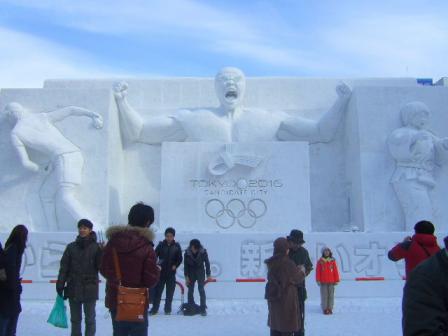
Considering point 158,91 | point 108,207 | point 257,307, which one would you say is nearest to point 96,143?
point 108,207

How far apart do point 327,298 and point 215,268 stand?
2.27 meters

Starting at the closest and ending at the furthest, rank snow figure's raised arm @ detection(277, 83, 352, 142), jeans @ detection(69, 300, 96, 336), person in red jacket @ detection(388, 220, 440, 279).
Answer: person in red jacket @ detection(388, 220, 440, 279) → jeans @ detection(69, 300, 96, 336) → snow figure's raised arm @ detection(277, 83, 352, 142)

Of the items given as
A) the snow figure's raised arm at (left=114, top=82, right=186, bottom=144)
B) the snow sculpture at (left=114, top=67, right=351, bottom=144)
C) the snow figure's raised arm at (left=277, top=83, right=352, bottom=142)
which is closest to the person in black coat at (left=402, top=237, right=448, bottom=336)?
the snow sculpture at (left=114, top=67, right=351, bottom=144)

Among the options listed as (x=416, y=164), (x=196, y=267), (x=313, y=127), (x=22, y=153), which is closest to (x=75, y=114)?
(x=22, y=153)

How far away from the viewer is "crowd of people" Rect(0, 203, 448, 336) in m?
1.74

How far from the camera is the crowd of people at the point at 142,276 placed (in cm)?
174

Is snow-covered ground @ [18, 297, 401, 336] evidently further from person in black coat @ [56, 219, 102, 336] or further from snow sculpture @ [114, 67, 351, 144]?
snow sculpture @ [114, 67, 351, 144]

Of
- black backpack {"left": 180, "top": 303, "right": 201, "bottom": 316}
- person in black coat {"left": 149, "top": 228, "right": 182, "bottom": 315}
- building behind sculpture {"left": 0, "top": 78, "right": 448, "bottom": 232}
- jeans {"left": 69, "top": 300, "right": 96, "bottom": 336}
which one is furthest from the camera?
building behind sculpture {"left": 0, "top": 78, "right": 448, "bottom": 232}

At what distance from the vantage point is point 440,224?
10758 millimetres

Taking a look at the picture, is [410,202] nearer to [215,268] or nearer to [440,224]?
[440,224]

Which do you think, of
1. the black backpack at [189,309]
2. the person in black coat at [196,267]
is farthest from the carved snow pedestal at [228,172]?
the black backpack at [189,309]

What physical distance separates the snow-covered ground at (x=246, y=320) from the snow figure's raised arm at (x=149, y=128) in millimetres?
4257

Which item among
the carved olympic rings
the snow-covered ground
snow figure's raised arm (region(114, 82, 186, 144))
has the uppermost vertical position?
snow figure's raised arm (region(114, 82, 186, 144))

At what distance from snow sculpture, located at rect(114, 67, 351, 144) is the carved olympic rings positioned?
1.39m
